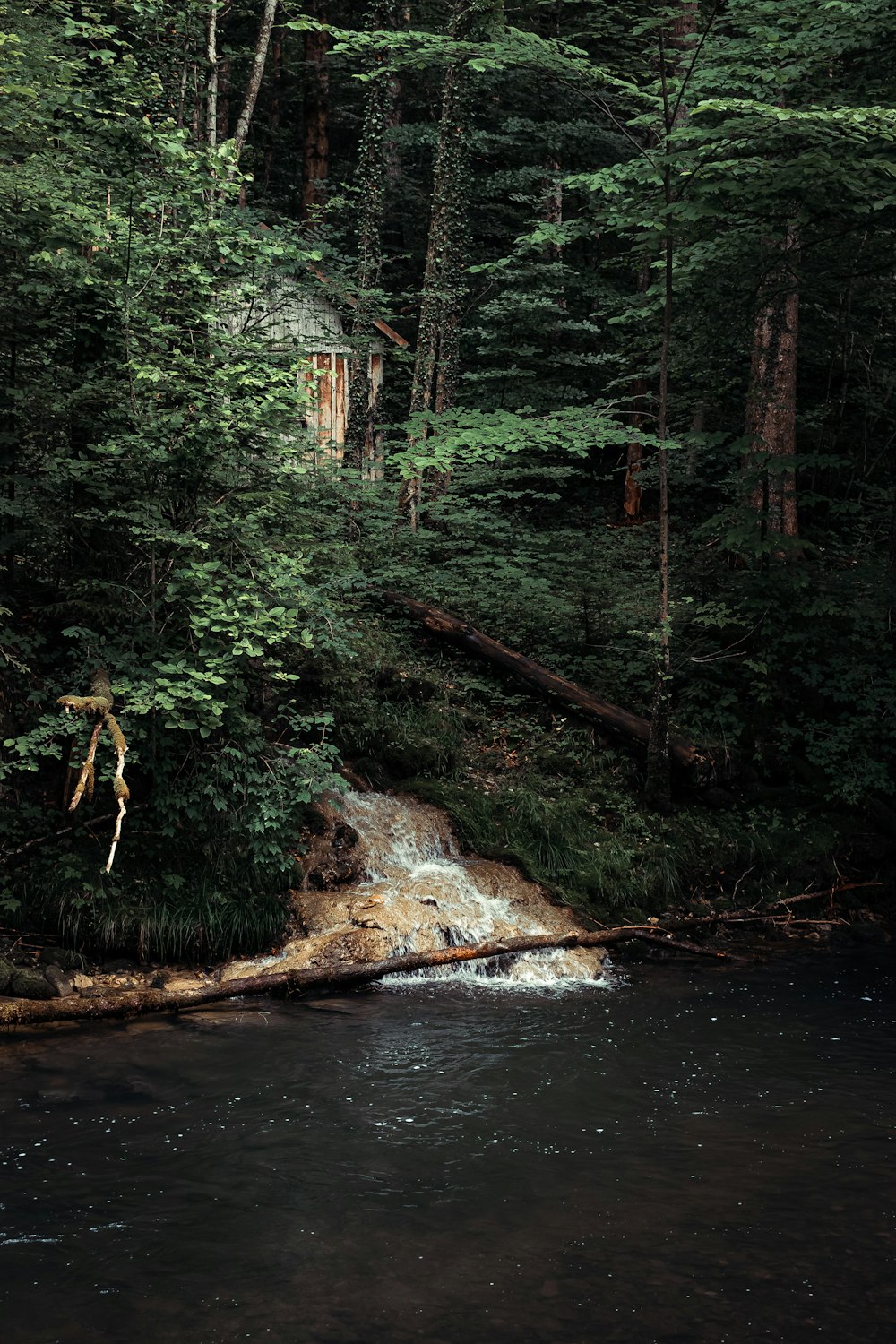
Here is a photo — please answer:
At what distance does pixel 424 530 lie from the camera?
14.1 metres

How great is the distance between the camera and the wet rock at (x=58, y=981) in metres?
7.51

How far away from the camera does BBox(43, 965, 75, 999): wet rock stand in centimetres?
751

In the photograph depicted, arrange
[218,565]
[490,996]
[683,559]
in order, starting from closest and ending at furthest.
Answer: [218,565], [490,996], [683,559]

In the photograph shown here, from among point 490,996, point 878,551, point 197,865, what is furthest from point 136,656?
point 878,551

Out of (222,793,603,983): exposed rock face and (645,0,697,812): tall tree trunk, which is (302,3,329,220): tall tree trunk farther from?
(222,793,603,983): exposed rock face

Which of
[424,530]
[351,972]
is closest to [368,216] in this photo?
[424,530]

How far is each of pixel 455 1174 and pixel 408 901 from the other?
12.8 feet

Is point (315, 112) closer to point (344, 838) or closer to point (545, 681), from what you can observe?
point (545, 681)

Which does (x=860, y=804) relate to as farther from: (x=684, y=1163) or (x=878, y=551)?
(x=684, y=1163)

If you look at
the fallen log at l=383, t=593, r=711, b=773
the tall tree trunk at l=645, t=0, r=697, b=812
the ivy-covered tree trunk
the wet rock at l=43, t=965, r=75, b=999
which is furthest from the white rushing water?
the ivy-covered tree trunk

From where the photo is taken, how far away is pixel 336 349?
19.7m

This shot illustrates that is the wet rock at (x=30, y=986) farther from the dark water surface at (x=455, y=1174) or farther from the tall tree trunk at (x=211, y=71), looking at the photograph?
the tall tree trunk at (x=211, y=71)

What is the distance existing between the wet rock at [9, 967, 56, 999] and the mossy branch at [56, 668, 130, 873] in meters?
1.01

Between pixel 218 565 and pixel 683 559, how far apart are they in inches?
318
